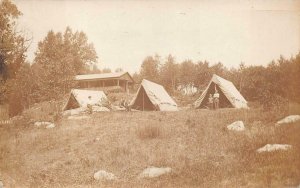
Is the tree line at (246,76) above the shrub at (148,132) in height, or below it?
above

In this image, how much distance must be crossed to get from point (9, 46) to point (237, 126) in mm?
4997

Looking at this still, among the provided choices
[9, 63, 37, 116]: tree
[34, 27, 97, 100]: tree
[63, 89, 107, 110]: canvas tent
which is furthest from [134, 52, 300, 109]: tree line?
[9, 63, 37, 116]: tree

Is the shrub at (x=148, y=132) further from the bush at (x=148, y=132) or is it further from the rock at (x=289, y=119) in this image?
the rock at (x=289, y=119)

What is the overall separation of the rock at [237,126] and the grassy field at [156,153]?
0.42ft

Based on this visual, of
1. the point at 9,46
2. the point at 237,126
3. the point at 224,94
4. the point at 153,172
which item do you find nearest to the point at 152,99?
the point at 224,94

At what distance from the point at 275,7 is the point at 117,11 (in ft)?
10.1

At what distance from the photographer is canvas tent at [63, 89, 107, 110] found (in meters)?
8.54

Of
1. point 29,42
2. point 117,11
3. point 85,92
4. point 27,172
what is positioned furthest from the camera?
point 85,92

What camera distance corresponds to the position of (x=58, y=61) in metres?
8.36

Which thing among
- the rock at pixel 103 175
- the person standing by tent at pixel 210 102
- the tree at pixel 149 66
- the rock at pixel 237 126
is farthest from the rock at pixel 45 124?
the person standing by tent at pixel 210 102

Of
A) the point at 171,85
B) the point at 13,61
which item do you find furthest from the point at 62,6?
the point at 171,85

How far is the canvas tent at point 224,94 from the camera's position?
7.96m

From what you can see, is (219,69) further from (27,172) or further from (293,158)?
(27,172)

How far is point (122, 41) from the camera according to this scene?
689 centimetres
